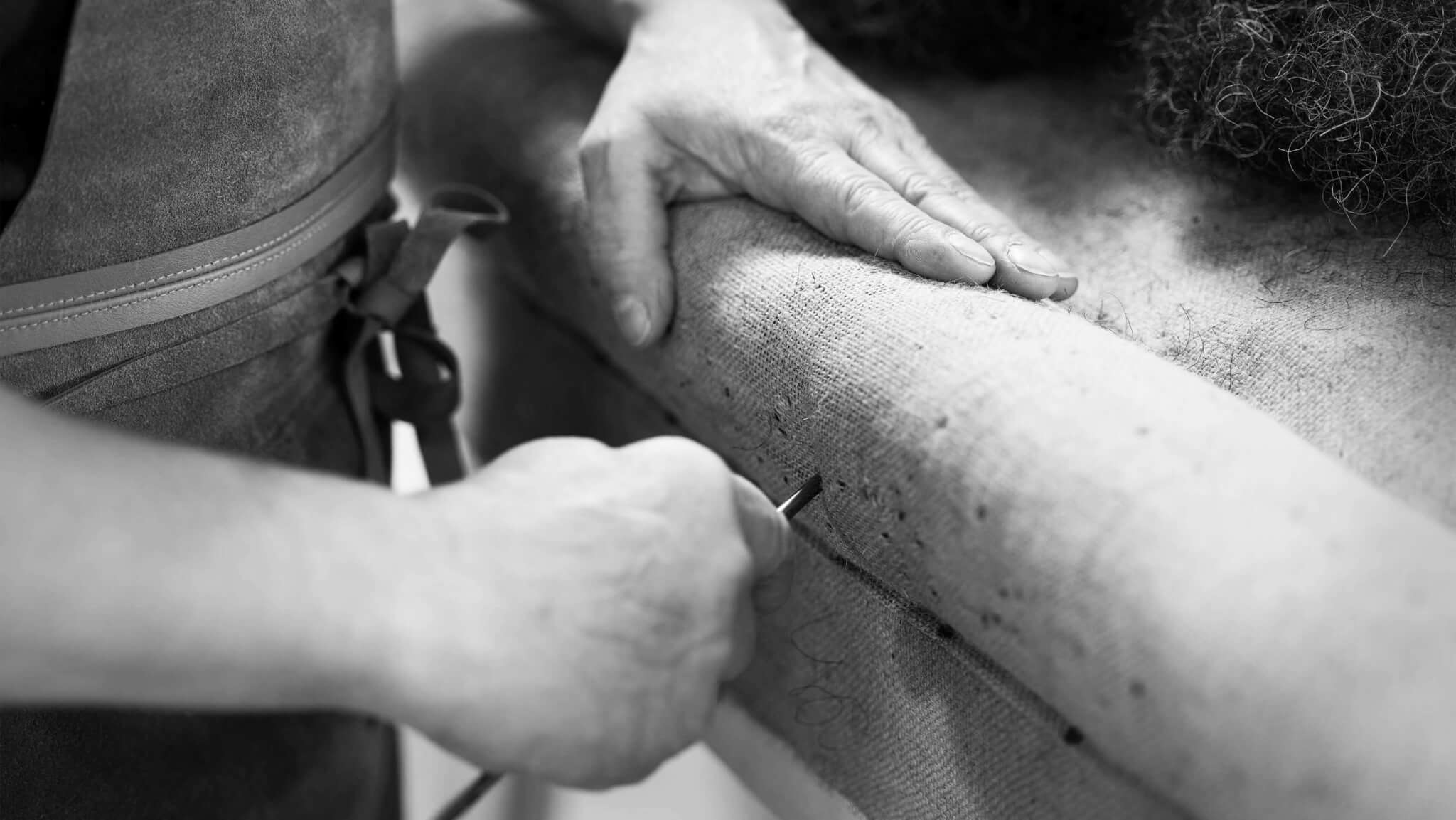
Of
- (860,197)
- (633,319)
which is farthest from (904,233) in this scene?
(633,319)

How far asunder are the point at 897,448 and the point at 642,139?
263 millimetres

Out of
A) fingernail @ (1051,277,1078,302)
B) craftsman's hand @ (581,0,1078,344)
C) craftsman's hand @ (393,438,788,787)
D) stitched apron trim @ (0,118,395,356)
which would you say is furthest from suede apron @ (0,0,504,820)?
fingernail @ (1051,277,1078,302)

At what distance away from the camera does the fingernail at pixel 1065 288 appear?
0.53 meters

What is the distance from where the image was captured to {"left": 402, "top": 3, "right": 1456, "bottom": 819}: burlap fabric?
0.36 m

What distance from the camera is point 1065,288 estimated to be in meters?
0.53

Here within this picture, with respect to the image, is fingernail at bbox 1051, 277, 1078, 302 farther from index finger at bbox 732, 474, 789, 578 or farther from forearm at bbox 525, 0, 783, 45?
forearm at bbox 525, 0, 783, 45

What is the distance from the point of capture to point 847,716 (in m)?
0.56

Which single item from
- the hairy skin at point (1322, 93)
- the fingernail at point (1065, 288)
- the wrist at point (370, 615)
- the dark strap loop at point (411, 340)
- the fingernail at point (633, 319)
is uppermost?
the hairy skin at point (1322, 93)

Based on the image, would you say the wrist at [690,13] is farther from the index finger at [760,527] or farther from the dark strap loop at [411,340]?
the index finger at [760,527]

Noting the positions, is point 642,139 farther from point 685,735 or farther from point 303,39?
point 685,735

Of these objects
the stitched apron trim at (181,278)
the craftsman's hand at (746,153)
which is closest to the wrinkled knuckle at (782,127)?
the craftsman's hand at (746,153)

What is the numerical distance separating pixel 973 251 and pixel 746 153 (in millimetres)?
147

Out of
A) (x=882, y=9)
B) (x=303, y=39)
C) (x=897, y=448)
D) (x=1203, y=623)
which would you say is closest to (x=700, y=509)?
(x=897, y=448)

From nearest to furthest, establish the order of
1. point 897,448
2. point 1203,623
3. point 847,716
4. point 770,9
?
point 1203,623
point 897,448
point 847,716
point 770,9
